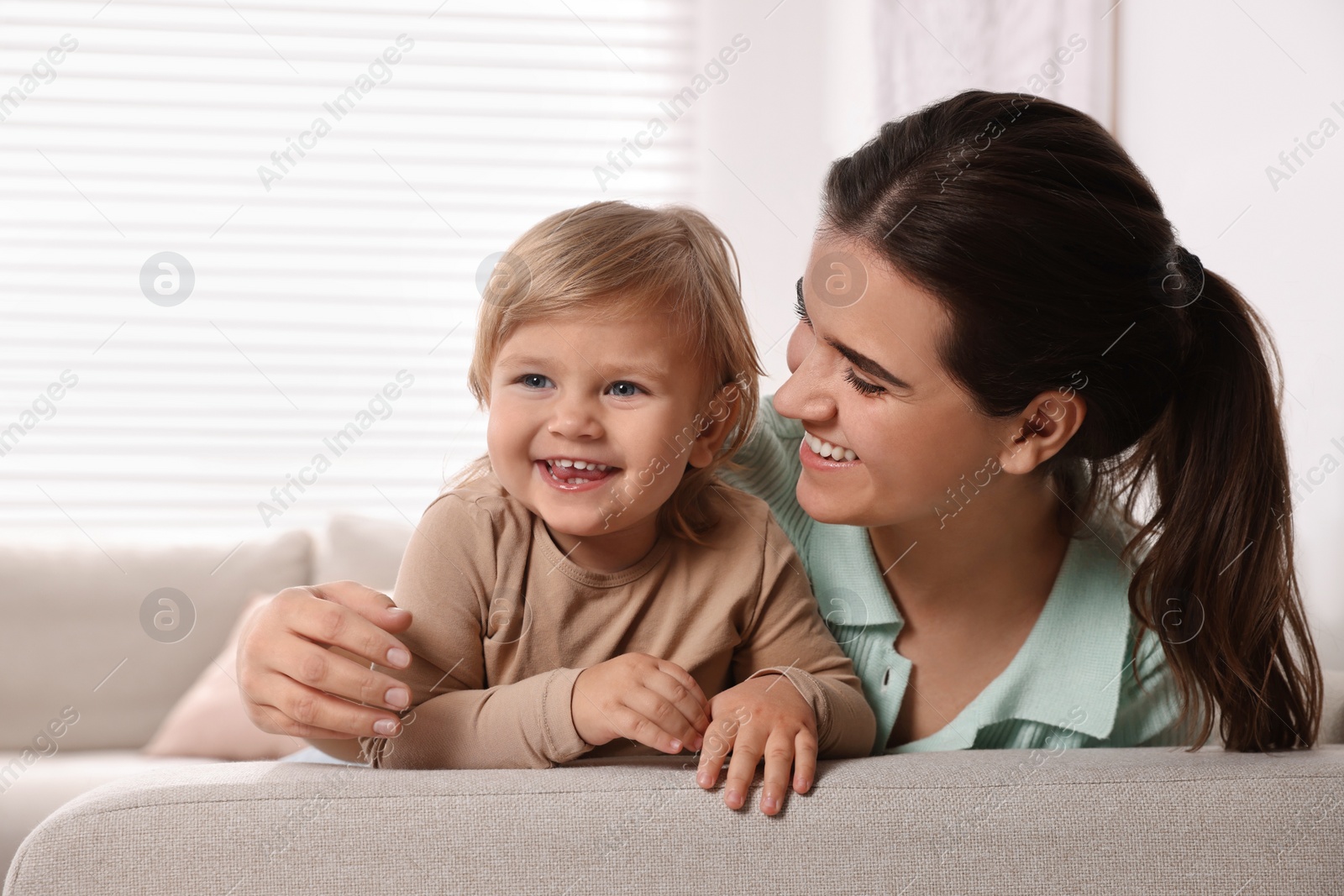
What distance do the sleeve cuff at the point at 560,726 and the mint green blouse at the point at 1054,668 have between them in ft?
1.47

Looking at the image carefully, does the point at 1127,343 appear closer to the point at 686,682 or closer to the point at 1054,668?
the point at 1054,668

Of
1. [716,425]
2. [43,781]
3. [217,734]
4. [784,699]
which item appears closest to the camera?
[784,699]

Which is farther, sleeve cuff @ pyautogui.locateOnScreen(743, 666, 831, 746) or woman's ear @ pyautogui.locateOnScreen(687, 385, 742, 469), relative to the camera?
woman's ear @ pyautogui.locateOnScreen(687, 385, 742, 469)

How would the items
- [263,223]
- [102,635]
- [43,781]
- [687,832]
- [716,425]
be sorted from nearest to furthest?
[687,832]
[716,425]
[43,781]
[102,635]
[263,223]

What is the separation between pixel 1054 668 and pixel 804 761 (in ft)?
1.63

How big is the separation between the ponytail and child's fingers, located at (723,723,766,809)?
0.51m

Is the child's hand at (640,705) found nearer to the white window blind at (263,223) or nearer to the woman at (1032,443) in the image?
the woman at (1032,443)

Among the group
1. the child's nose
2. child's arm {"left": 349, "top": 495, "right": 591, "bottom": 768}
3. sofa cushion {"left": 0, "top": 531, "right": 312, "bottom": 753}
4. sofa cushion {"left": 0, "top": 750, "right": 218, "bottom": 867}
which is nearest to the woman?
child's arm {"left": 349, "top": 495, "right": 591, "bottom": 768}

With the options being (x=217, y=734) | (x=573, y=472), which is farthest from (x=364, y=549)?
(x=573, y=472)

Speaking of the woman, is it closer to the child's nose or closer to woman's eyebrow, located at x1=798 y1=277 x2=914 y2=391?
woman's eyebrow, located at x1=798 y1=277 x2=914 y2=391

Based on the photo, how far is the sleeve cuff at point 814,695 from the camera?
39.8 inches

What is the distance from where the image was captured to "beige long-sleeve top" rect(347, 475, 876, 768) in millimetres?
991

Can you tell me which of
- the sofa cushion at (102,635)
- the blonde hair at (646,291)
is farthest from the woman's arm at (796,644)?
the sofa cushion at (102,635)

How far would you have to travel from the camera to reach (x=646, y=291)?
43.6 inches
